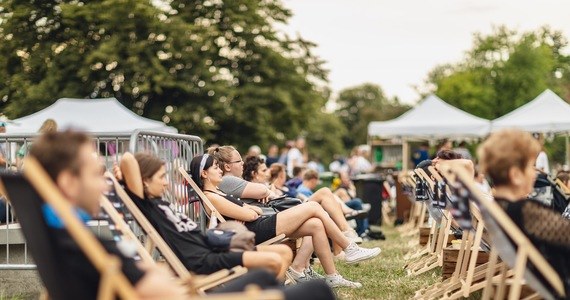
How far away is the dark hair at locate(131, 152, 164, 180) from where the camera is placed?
5746mm

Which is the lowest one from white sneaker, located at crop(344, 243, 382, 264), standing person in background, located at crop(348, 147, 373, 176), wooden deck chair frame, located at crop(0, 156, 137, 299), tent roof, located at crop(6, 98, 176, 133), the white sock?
standing person in background, located at crop(348, 147, 373, 176)

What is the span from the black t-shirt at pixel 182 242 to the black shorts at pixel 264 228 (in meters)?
2.26

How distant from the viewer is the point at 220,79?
Answer: 35.7 metres

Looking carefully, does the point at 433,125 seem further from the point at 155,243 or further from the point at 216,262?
the point at 155,243

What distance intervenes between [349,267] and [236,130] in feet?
87.4

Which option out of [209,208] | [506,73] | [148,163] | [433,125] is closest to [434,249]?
[209,208]

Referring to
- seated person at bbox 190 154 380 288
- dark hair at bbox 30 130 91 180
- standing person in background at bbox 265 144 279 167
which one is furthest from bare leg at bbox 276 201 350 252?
standing person in background at bbox 265 144 279 167

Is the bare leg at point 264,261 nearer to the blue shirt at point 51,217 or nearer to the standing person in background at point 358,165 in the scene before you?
the blue shirt at point 51,217

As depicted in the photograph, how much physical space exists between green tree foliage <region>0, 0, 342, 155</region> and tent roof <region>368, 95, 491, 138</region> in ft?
39.0

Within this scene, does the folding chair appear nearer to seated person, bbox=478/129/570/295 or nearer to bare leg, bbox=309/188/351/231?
seated person, bbox=478/129/570/295

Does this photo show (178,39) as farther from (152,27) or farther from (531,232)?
(531,232)

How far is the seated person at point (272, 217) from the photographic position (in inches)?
311

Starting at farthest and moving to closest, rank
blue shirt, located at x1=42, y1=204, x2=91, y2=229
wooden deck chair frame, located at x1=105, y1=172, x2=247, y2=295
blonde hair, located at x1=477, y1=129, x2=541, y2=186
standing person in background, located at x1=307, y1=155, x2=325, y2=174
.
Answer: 1. standing person in background, located at x1=307, y1=155, x2=325, y2=174
2. wooden deck chair frame, located at x1=105, y1=172, x2=247, y2=295
3. blonde hair, located at x1=477, y1=129, x2=541, y2=186
4. blue shirt, located at x1=42, y1=204, x2=91, y2=229

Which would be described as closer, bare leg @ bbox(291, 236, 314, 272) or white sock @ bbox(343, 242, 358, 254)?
bare leg @ bbox(291, 236, 314, 272)
